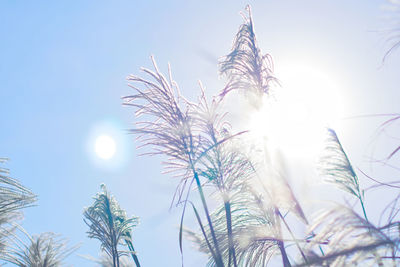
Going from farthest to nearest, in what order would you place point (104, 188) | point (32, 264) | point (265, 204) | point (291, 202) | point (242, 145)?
point (104, 188), point (32, 264), point (242, 145), point (265, 204), point (291, 202)

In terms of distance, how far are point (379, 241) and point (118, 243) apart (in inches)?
192

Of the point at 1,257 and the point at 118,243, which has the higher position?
the point at 1,257

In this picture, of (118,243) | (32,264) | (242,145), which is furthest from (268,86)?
(32,264)

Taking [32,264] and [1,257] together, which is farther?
[32,264]

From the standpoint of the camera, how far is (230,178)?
11.4ft

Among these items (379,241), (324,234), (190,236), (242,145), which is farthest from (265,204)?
(379,241)

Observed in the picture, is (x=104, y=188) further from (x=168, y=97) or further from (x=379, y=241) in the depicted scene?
(x=379, y=241)

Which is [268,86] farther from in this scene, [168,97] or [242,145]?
[168,97]

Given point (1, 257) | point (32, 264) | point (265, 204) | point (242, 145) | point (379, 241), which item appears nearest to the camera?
point (379, 241)

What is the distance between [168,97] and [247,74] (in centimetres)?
93

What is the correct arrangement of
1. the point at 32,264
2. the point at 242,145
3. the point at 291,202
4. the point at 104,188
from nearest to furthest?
the point at 291,202
the point at 242,145
the point at 32,264
the point at 104,188

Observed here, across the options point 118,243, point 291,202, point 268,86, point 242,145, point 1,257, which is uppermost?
point 268,86

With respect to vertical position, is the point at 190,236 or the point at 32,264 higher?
the point at 190,236

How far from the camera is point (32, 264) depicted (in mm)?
5332
